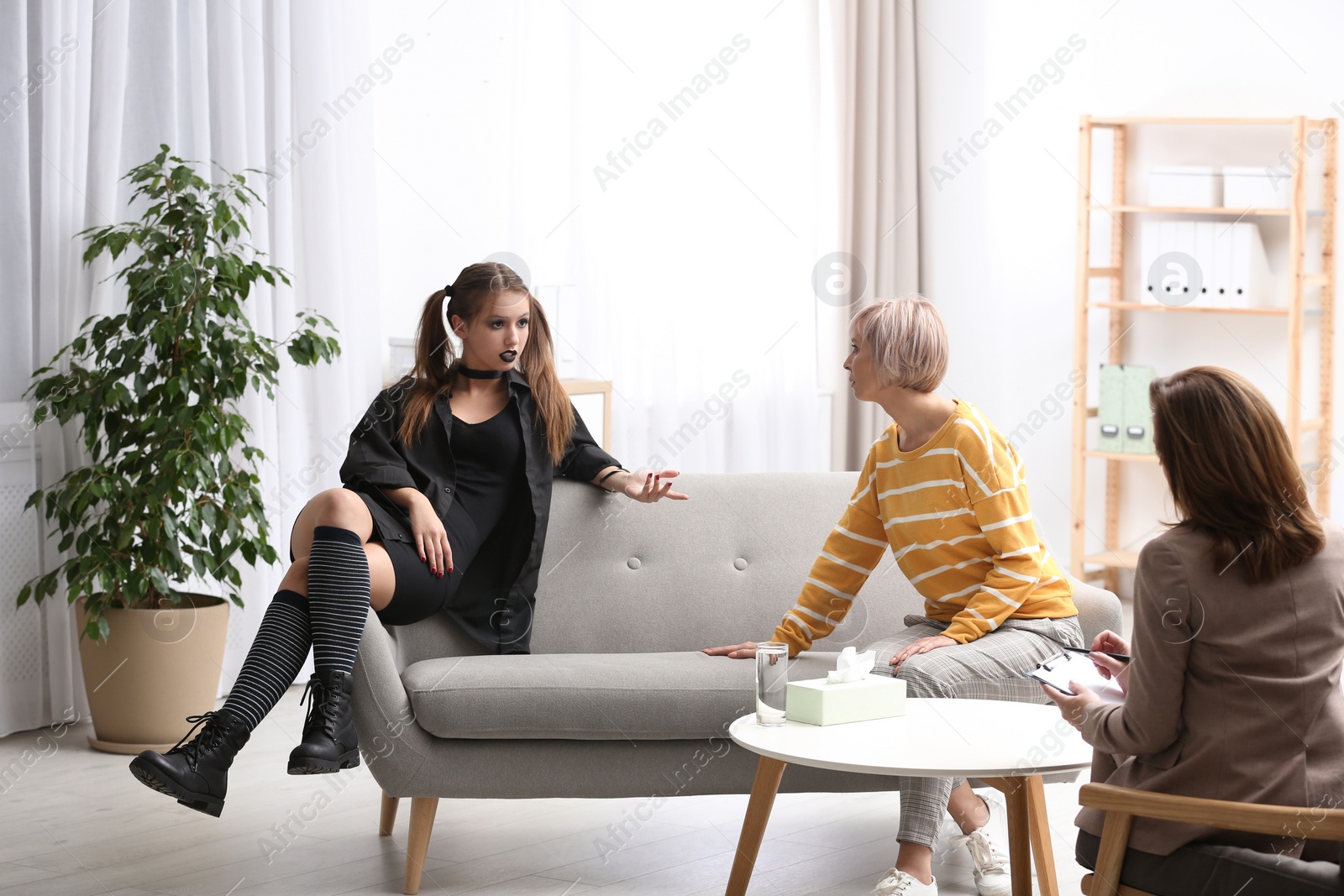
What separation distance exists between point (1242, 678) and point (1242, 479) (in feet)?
0.70

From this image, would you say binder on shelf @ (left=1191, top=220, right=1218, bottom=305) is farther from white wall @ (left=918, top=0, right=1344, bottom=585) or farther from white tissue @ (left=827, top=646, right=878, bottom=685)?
white tissue @ (left=827, top=646, right=878, bottom=685)

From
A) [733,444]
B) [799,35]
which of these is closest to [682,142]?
[799,35]

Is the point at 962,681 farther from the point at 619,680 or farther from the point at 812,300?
the point at 812,300

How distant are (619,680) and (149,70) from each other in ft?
7.23

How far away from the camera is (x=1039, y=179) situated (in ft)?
17.6

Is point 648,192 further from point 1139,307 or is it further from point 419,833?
point 419,833

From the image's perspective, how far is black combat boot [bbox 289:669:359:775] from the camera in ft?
7.35

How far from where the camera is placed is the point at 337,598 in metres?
2.32

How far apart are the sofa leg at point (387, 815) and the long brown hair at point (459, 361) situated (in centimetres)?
69

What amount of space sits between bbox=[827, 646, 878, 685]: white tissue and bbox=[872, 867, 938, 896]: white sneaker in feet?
1.20

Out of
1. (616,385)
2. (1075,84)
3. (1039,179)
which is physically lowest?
(616,385)

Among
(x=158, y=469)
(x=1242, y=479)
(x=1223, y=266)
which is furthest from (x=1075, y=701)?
(x=1223, y=266)

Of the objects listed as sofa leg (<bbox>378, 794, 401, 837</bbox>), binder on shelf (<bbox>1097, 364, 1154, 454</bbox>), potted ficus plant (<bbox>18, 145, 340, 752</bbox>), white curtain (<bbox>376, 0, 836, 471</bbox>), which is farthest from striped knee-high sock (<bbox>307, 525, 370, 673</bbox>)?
binder on shelf (<bbox>1097, 364, 1154, 454</bbox>)

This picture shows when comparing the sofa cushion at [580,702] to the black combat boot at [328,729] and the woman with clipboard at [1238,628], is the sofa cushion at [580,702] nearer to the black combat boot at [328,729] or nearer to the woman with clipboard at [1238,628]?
the black combat boot at [328,729]
